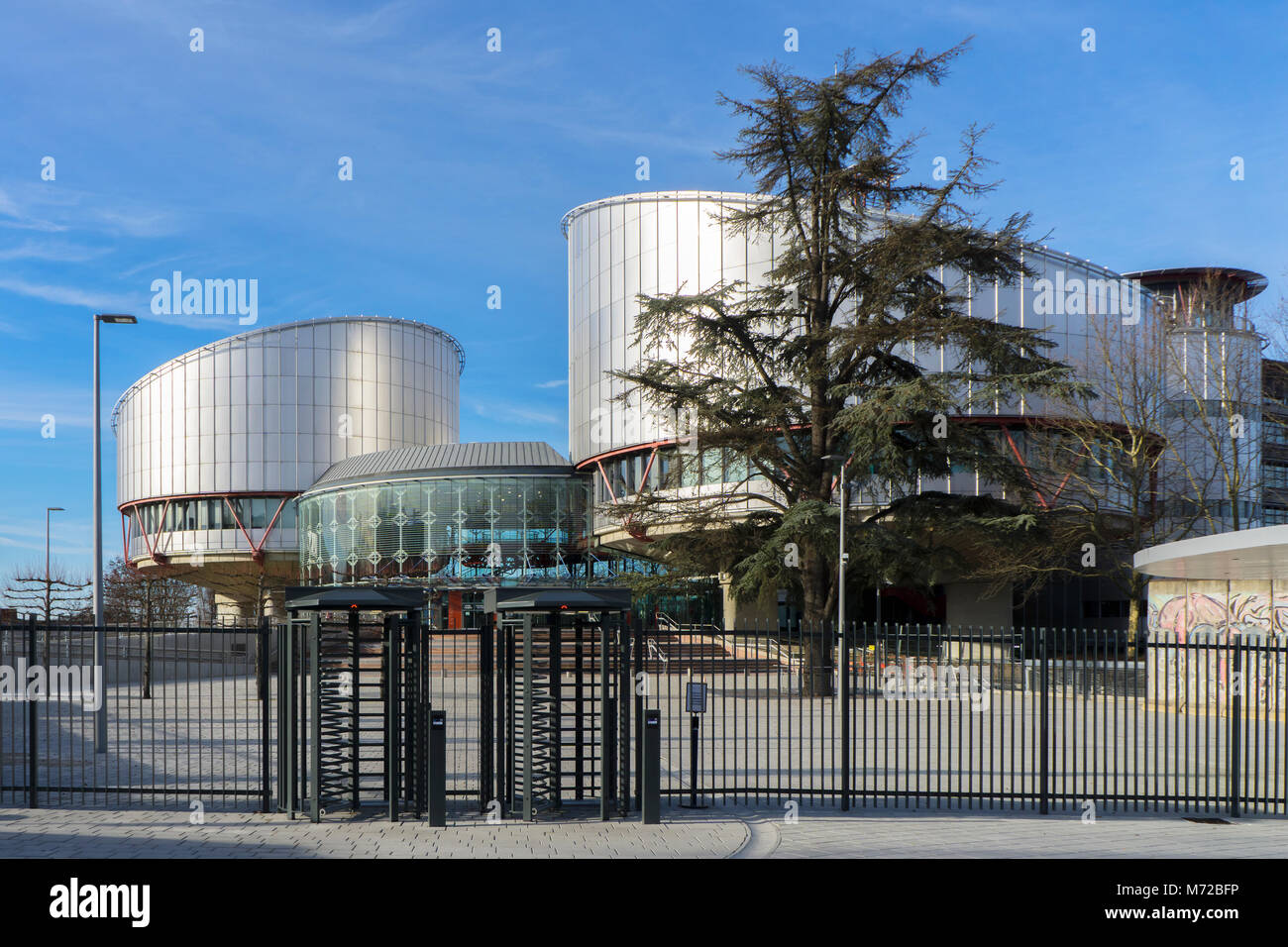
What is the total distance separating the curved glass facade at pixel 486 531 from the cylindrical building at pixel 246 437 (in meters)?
18.4

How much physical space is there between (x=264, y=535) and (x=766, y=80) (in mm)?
54885

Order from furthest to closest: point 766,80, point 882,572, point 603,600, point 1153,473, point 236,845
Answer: point 1153,473 < point 766,80 < point 882,572 < point 603,600 < point 236,845

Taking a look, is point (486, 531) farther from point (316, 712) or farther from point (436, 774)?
point (436, 774)

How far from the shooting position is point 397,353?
263ft

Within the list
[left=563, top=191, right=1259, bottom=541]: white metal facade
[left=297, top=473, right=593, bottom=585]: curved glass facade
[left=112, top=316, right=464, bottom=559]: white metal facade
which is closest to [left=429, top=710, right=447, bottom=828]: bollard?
[left=563, top=191, right=1259, bottom=541]: white metal facade

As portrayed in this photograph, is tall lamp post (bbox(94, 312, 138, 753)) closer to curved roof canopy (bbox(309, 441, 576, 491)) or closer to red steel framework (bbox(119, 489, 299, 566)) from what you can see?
curved roof canopy (bbox(309, 441, 576, 491))

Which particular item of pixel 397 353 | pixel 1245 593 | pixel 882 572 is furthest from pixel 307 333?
pixel 1245 593

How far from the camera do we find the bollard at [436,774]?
1077cm

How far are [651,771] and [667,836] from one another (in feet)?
2.29

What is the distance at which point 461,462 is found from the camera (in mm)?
58781

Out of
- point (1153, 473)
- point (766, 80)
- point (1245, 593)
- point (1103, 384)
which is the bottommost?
point (1245, 593)

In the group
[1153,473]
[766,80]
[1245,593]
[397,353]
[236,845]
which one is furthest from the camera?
[397,353]

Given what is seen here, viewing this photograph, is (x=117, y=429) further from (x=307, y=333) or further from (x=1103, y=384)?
(x=1103, y=384)

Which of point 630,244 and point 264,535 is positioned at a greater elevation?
point 630,244
